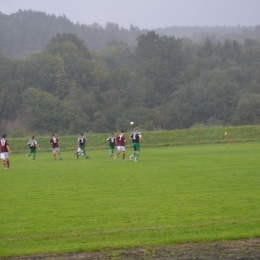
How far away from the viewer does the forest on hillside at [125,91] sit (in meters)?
80.0

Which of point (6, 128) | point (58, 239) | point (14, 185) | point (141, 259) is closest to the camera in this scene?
point (141, 259)

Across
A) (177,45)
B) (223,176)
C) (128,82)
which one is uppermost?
(177,45)

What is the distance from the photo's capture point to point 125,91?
8831cm

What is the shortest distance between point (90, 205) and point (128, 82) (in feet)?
256

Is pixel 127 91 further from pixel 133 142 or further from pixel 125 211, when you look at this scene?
pixel 125 211

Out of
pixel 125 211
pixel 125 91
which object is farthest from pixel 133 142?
pixel 125 91

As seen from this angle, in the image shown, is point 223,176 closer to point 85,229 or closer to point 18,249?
point 85,229

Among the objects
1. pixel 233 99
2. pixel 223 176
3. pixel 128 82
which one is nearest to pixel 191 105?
pixel 233 99

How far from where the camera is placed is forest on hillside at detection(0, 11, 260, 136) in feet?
262

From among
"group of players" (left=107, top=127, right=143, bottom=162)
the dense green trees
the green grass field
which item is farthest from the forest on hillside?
the green grass field

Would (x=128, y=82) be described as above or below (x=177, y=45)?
below

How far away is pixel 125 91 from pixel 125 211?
251ft

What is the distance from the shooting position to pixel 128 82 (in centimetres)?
9069

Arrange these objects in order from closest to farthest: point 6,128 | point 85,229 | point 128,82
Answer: point 85,229, point 6,128, point 128,82
